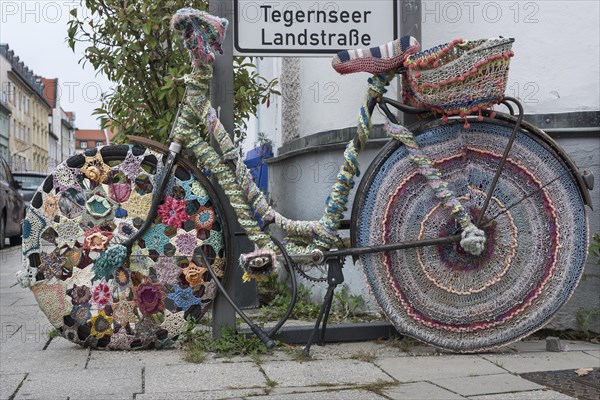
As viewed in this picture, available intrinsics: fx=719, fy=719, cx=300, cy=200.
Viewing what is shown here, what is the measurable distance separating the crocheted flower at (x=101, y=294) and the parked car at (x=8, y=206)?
31.7 feet

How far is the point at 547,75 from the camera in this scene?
4980 millimetres

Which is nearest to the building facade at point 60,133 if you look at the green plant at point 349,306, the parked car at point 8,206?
the parked car at point 8,206

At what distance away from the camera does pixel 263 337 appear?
13.8ft

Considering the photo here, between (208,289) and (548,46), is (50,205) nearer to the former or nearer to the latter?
(208,289)

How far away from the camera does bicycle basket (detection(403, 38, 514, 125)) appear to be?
3861 mm

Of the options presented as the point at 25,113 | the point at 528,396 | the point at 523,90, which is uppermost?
the point at 25,113

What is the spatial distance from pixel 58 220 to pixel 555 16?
11.7 feet

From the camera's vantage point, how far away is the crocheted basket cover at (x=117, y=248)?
4.25m

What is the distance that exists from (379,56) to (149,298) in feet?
6.40

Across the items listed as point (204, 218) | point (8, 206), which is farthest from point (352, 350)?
point (8, 206)

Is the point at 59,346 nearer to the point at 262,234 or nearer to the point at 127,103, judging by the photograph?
the point at 262,234

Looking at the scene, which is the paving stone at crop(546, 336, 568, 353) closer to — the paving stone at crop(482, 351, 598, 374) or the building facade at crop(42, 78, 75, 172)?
the paving stone at crop(482, 351, 598, 374)

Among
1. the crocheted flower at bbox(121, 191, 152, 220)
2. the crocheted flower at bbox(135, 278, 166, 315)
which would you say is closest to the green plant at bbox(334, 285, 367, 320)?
the crocheted flower at bbox(135, 278, 166, 315)

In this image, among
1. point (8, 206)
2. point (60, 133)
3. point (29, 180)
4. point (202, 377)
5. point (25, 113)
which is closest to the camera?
point (202, 377)
